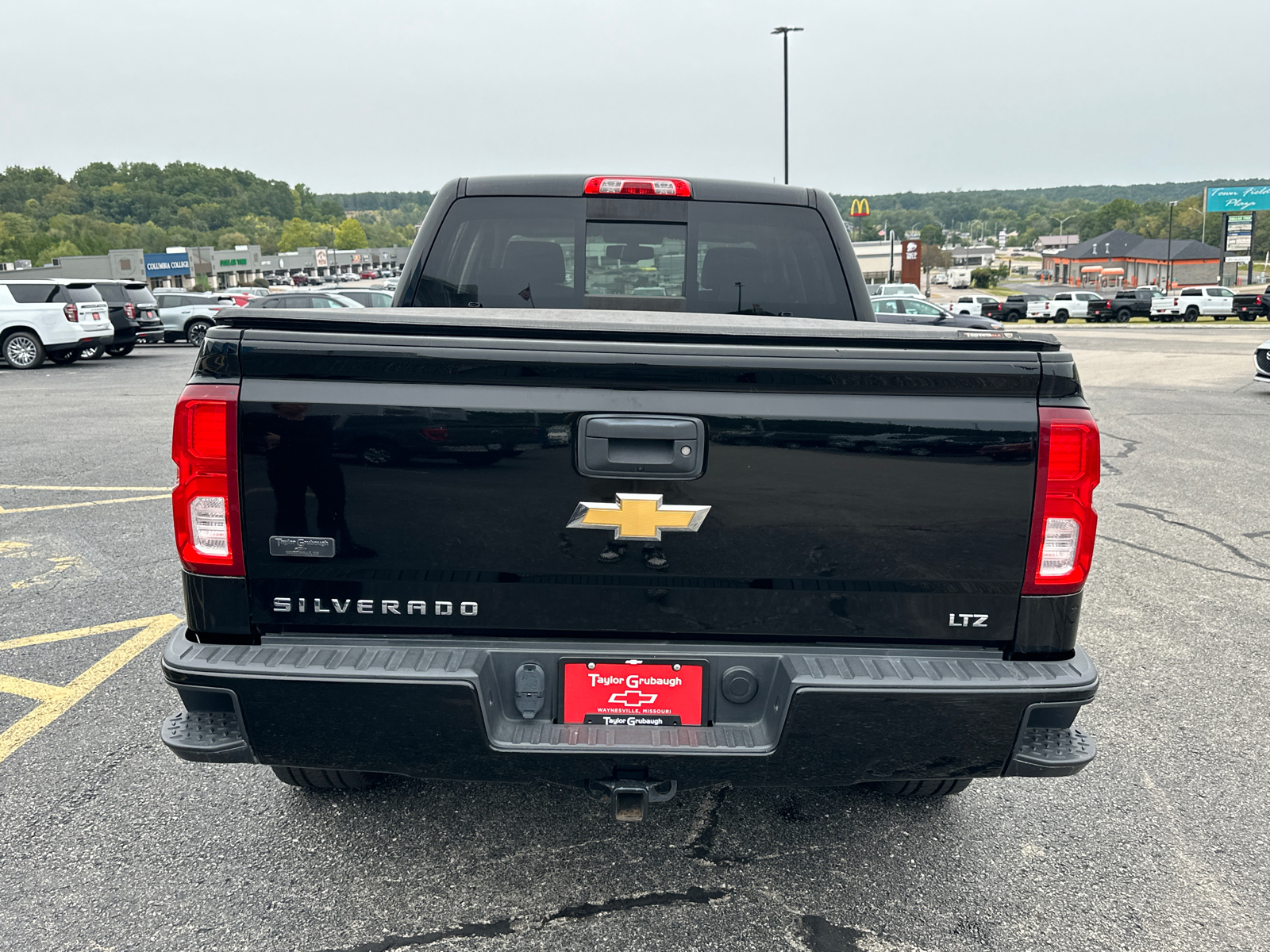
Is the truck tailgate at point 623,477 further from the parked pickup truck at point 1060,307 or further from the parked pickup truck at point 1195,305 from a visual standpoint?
the parked pickup truck at point 1060,307

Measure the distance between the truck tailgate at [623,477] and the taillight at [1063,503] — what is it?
0.04m

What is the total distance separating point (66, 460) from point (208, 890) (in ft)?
26.7

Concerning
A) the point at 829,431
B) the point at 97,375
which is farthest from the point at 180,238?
the point at 829,431

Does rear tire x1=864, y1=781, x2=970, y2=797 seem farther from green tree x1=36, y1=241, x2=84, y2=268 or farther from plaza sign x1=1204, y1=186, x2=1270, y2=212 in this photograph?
green tree x1=36, y1=241, x2=84, y2=268

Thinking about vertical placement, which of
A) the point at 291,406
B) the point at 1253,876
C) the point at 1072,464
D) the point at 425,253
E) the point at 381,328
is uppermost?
the point at 425,253

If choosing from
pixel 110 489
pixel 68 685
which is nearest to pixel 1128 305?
pixel 110 489

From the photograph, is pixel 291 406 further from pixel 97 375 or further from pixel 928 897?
pixel 97 375

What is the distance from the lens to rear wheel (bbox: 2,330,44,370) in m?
19.1

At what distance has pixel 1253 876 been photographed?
2816 millimetres

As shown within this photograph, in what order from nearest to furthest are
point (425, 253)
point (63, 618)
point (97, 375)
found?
1. point (425, 253)
2. point (63, 618)
3. point (97, 375)

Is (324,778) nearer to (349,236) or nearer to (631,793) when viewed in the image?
(631,793)

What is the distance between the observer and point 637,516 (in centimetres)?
220

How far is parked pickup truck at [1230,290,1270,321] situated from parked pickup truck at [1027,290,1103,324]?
644 cm

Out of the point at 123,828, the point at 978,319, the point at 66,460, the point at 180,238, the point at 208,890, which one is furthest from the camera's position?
the point at 180,238
